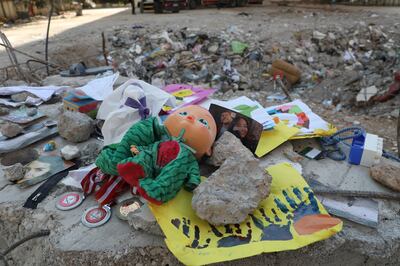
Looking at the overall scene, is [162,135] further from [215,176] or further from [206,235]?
[206,235]

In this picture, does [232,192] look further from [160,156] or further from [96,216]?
[96,216]

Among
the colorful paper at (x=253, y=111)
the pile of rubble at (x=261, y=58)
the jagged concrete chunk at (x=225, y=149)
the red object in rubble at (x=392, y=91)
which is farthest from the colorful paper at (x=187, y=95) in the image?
the red object in rubble at (x=392, y=91)

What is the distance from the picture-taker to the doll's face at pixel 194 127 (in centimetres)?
127

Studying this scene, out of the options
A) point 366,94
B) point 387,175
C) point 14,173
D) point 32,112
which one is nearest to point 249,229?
point 387,175

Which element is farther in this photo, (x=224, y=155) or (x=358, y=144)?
(x=358, y=144)

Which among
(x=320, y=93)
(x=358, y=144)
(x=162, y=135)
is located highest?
(x=162, y=135)

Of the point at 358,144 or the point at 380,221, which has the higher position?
the point at 358,144

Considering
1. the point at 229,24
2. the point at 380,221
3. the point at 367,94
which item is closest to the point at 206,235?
the point at 380,221

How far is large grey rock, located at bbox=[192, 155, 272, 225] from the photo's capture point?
1052mm

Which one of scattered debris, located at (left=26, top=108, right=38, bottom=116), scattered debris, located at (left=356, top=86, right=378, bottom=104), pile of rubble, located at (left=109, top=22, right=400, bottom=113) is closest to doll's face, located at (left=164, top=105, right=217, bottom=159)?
scattered debris, located at (left=26, top=108, right=38, bottom=116)

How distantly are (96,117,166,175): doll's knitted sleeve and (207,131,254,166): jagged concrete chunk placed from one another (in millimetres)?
257

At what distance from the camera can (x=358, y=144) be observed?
1550mm

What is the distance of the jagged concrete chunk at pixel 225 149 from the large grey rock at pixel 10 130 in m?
1.22

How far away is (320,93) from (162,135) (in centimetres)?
341
